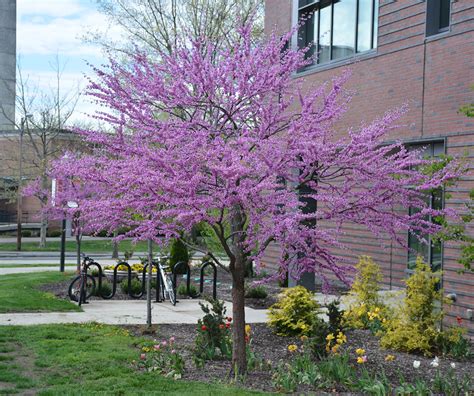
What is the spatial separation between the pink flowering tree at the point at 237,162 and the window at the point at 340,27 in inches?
294

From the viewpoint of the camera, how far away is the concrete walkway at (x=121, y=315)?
41.7ft

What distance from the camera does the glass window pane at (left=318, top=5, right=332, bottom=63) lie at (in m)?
18.7

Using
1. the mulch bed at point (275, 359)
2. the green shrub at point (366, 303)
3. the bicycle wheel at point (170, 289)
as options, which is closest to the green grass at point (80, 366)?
the mulch bed at point (275, 359)

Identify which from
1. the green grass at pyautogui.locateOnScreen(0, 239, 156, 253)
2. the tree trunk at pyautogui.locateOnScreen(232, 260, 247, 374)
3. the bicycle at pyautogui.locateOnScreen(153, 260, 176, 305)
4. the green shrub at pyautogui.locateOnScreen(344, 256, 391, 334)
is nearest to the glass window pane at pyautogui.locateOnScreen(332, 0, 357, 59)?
the green shrub at pyautogui.locateOnScreen(344, 256, 391, 334)

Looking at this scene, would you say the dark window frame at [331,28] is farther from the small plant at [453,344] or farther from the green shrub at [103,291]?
the small plant at [453,344]

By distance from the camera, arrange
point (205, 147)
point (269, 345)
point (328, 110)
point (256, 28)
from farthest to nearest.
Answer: point (256, 28), point (269, 345), point (328, 110), point (205, 147)

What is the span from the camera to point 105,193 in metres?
8.68

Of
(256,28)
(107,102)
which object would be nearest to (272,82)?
(107,102)

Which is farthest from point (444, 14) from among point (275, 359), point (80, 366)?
point (80, 366)

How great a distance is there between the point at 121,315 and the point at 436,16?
8.12m

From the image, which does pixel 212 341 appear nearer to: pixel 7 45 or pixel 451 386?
pixel 451 386

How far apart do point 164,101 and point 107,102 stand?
66 cm

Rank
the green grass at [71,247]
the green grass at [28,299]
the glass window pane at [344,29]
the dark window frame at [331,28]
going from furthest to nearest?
the green grass at [71,247]
the glass window pane at [344,29]
the dark window frame at [331,28]
the green grass at [28,299]

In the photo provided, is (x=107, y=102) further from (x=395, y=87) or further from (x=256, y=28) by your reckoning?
(x=256, y=28)
